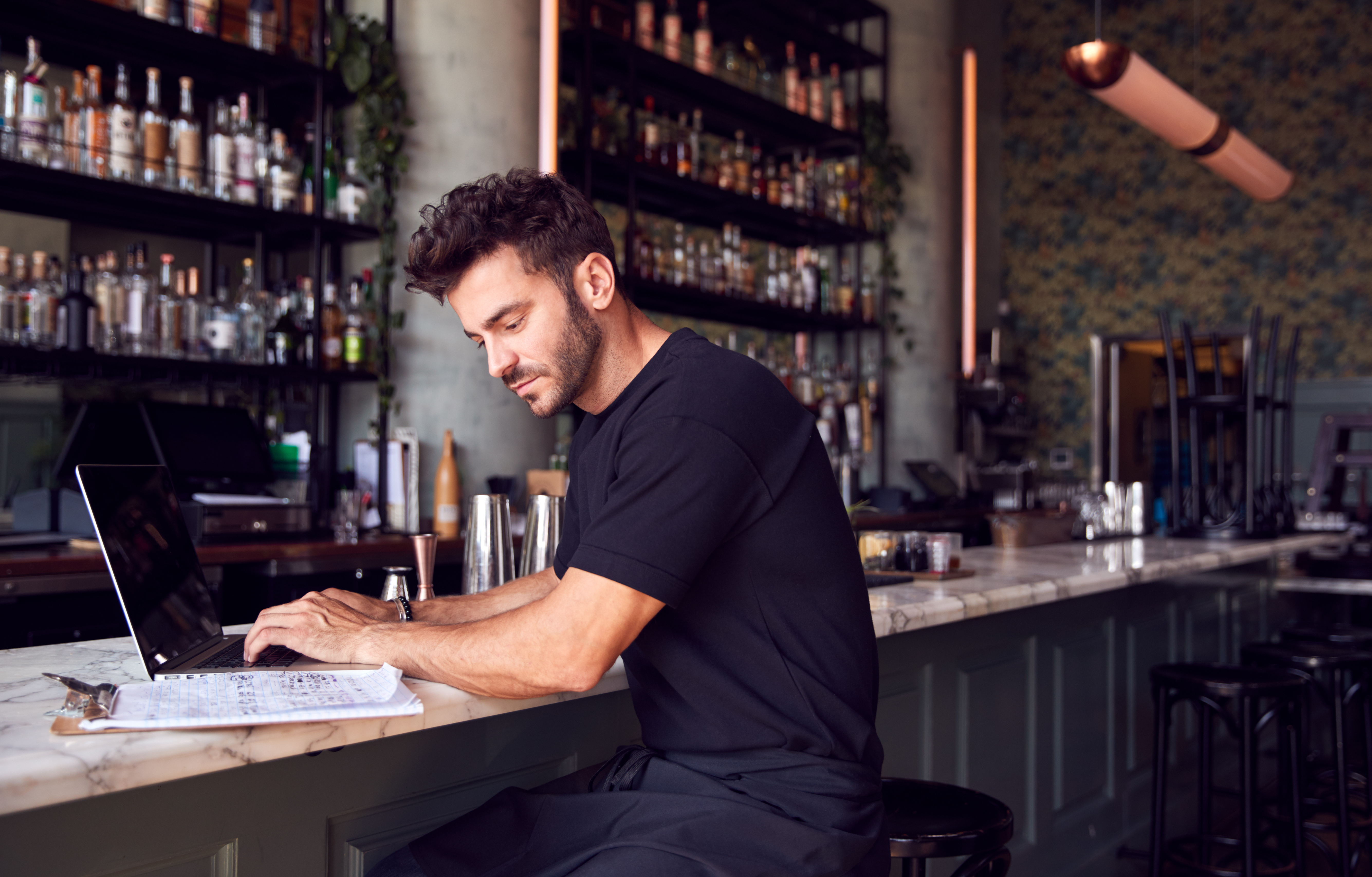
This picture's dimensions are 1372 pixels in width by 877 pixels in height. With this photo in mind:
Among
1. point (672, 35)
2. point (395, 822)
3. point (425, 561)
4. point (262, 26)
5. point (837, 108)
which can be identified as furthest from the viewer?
A: point (837, 108)

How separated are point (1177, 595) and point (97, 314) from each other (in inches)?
138

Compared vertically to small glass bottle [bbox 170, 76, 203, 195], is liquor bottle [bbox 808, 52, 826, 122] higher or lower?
higher

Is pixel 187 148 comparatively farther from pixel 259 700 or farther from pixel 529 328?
pixel 259 700

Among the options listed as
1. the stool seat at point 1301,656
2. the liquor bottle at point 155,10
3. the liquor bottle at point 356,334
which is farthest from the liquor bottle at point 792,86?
the stool seat at point 1301,656

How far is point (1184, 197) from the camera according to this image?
23.9ft

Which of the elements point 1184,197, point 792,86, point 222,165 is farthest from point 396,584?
point 1184,197

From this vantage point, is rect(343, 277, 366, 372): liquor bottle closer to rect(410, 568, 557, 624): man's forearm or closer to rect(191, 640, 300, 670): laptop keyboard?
rect(410, 568, 557, 624): man's forearm

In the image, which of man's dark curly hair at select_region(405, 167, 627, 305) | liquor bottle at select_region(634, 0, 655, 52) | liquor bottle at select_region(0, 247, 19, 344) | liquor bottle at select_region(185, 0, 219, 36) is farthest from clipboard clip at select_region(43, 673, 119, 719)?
liquor bottle at select_region(634, 0, 655, 52)

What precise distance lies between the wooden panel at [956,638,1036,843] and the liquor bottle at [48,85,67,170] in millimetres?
2835

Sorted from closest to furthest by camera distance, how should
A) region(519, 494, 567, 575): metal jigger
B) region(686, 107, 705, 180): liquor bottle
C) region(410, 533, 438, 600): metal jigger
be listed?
region(410, 533, 438, 600): metal jigger, region(519, 494, 567, 575): metal jigger, region(686, 107, 705, 180): liquor bottle

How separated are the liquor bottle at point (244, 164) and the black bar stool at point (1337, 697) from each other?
3.35 meters

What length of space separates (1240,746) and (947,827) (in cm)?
155

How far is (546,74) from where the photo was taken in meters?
3.46

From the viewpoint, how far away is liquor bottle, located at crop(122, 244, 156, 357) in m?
3.15
